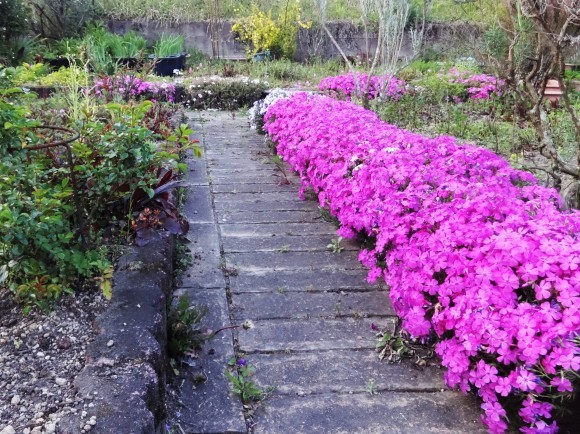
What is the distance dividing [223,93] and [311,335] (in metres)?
6.91

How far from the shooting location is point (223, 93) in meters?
9.08

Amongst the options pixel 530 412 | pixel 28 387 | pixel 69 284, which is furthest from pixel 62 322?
pixel 530 412

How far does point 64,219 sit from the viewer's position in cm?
245

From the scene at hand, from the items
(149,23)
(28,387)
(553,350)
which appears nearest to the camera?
(28,387)

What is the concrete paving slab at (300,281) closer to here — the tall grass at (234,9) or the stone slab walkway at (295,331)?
the stone slab walkway at (295,331)

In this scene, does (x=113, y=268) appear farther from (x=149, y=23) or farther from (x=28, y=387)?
(x=149, y=23)

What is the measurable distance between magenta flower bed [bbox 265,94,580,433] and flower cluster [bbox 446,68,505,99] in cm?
493

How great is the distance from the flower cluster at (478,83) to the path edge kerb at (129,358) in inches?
262

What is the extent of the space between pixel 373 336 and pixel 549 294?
1.00 m

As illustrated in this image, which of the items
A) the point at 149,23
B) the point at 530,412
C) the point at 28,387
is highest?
the point at 149,23

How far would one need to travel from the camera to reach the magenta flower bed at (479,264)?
192 centimetres

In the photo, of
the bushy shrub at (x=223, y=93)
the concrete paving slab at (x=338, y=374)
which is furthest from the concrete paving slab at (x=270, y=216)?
the bushy shrub at (x=223, y=93)

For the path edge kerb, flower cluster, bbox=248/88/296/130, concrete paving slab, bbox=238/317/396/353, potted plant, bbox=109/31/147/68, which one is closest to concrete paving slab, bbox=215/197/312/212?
concrete paving slab, bbox=238/317/396/353

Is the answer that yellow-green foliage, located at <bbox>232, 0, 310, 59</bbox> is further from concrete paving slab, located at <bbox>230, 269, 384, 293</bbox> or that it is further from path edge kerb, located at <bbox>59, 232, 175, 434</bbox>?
path edge kerb, located at <bbox>59, 232, 175, 434</bbox>
